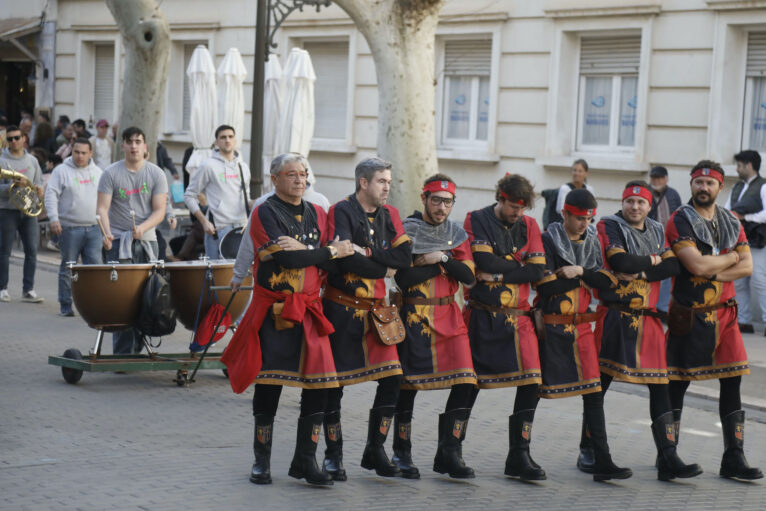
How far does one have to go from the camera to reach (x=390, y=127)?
46.3 ft

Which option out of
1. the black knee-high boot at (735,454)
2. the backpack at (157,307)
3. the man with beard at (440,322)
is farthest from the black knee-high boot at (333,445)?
the backpack at (157,307)

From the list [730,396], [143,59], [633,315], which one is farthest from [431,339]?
[143,59]

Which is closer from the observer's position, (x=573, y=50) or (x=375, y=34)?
(x=375, y=34)

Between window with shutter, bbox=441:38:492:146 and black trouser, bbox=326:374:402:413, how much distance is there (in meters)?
12.9

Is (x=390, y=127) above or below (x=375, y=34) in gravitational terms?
below

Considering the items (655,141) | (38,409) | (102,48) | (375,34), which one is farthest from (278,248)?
(102,48)

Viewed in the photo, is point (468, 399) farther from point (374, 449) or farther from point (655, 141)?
point (655, 141)

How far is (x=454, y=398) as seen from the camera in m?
6.93

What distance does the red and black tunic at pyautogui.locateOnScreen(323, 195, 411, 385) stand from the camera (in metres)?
6.72

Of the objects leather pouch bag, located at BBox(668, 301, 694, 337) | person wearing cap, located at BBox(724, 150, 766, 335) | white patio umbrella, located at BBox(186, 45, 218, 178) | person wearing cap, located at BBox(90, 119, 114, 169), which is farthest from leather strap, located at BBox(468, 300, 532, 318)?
person wearing cap, located at BBox(90, 119, 114, 169)

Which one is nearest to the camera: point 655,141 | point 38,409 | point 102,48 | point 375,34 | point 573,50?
point 38,409

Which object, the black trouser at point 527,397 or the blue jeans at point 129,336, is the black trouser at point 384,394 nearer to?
the black trouser at point 527,397

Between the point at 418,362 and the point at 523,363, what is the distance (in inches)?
23.3

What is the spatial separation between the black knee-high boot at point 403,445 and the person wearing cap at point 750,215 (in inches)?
283
